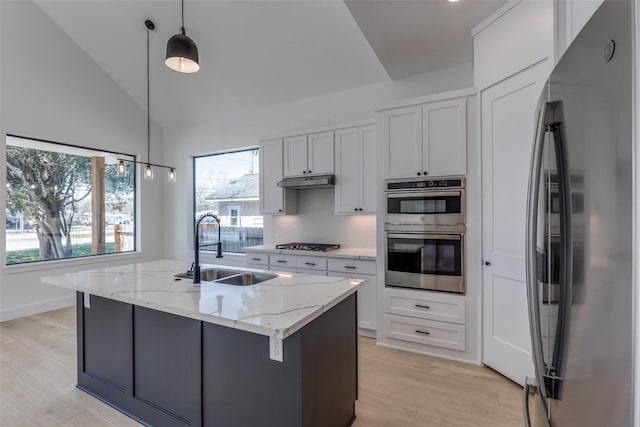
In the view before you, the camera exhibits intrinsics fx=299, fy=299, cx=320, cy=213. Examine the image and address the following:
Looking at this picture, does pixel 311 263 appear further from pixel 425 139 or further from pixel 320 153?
pixel 425 139

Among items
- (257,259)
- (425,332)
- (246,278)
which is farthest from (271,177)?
(425,332)

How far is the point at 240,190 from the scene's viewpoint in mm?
5156


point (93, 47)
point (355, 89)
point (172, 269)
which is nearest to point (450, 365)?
point (172, 269)

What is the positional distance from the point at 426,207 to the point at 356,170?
1.03m

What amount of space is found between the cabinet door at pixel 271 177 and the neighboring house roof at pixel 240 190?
0.76 m

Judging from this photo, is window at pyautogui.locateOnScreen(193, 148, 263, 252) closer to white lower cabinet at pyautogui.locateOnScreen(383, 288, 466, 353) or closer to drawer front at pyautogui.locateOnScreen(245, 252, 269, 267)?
drawer front at pyautogui.locateOnScreen(245, 252, 269, 267)

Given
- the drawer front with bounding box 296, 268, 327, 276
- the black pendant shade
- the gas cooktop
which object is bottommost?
the drawer front with bounding box 296, 268, 327, 276

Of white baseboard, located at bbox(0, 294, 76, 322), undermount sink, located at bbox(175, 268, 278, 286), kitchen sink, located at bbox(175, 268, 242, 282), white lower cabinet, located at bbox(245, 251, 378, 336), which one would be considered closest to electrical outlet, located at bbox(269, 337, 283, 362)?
undermount sink, located at bbox(175, 268, 278, 286)

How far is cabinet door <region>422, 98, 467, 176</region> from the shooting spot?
274 cm

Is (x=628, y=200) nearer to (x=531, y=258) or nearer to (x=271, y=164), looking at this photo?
(x=531, y=258)

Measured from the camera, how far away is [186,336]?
174cm

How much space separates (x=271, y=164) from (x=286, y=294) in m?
2.69

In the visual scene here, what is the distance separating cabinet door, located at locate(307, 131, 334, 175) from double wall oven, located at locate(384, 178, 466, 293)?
0.97m

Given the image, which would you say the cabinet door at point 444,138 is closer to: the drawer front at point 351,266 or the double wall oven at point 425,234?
the double wall oven at point 425,234
